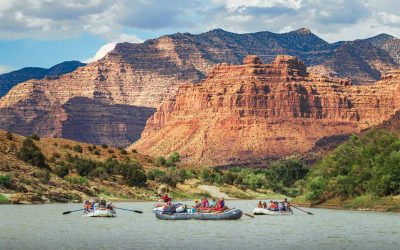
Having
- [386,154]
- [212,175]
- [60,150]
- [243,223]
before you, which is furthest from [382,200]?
[212,175]

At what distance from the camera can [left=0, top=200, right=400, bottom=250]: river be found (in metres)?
66.2

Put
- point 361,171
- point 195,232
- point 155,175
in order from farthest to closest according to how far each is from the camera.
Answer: point 155,175
point 361,171
point 195,232

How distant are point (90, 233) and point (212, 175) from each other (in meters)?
109

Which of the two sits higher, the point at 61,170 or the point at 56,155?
the point at 56,155

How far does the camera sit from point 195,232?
76.8 meters

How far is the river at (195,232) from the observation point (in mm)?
66188

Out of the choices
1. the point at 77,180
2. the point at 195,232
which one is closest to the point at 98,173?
the point at 77,180

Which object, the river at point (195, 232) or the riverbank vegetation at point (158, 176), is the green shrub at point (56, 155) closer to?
the riverbank vegetation at point (158, 176)

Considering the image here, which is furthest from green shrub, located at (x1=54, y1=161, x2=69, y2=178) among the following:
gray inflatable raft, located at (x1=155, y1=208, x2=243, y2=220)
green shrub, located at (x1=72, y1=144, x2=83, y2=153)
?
gray inflatable raft, located at (x1=155, y1=208, x2=243, y2=220)

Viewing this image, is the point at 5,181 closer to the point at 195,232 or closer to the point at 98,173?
the point at 98,173

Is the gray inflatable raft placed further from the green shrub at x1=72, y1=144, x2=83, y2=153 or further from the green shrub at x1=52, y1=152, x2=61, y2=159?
the green shrub at x1=72, y1=144, x2=83, y2=153

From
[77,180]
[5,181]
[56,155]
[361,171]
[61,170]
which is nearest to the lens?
[361,171]

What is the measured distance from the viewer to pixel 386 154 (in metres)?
109

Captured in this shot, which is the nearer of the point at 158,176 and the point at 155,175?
the point at 158,176
